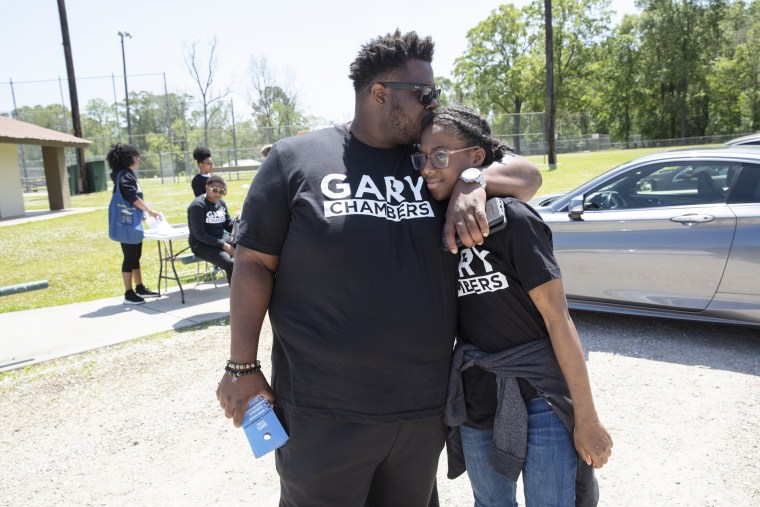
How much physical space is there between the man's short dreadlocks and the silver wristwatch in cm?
42

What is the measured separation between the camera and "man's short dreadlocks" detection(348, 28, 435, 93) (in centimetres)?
191

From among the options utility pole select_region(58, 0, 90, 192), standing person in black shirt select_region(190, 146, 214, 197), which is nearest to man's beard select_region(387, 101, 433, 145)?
standing person in black shirt select_region(190, 146, 214, 197)

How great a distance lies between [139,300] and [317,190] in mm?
6445

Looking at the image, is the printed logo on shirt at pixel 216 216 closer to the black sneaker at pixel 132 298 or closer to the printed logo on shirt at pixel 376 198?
the black sneaker at pixel 132 298

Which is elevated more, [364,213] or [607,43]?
[607,43]

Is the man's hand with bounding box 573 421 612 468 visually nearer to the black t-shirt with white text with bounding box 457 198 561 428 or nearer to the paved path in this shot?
the black t-shirt with white text with bounding box 457 198 561 428

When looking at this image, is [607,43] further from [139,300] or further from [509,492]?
[509,492]

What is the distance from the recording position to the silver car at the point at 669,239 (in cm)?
467

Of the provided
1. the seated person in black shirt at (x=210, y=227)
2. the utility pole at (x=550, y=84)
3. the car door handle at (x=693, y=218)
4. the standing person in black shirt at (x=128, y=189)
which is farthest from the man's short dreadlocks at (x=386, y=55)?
the utility pole at (x=550, y=84)

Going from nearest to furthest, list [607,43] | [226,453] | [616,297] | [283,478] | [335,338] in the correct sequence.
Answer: [335,338] < [283,478] < [226,453] < [616,297] < [607,43]

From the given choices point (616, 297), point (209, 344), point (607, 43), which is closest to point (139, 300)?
point (209, 344)

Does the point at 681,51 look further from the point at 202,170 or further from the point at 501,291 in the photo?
the point at 501,291

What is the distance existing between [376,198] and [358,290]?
0.29 metres

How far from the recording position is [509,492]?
194 centimetres
